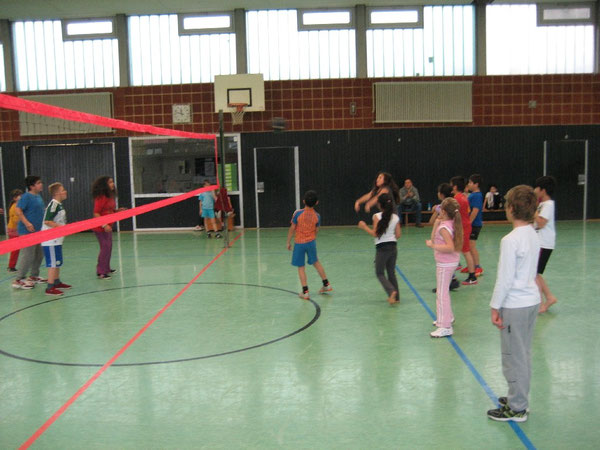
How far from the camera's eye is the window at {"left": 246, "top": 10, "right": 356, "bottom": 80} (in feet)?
52.0

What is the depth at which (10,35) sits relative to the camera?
16.1 m

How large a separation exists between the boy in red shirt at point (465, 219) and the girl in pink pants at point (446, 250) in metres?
1.93

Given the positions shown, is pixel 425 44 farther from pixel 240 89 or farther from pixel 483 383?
pixel 483 383

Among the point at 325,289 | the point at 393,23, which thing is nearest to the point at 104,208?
the point at 325,289

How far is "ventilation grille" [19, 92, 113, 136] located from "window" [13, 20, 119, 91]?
0.51 metres

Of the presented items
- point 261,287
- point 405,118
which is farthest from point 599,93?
point 261,287

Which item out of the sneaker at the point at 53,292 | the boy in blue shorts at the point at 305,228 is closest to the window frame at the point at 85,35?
the sneaker at the point at 53,292

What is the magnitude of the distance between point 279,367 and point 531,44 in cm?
1451

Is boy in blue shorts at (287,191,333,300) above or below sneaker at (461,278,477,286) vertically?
above

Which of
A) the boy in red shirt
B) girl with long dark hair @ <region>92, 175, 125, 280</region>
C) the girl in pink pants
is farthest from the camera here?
girl with long dark hair @ <region>92, 175, 125, 280</region>

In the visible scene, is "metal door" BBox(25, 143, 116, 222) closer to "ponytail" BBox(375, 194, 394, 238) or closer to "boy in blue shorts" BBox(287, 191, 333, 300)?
"boy in blue shorts" BBox(287, 191, 333, 300)

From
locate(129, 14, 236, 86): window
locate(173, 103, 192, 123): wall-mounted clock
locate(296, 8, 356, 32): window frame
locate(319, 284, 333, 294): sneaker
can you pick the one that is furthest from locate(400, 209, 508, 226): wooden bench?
locate(319, 284, 333, 294): sneaker

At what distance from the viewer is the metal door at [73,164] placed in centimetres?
1623

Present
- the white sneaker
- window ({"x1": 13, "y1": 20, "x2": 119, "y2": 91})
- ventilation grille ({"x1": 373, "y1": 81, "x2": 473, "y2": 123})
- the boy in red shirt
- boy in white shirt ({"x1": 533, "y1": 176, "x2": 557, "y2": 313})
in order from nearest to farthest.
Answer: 1. the white sneaker
2. boy in white shirt ({"x1": 533, "y1": 176, "x2": 557, "y2": 313})
3. the boy in red shirt
4. ventilation grille ({"x1": 373, "y1": 81, "x2": 473, "y2": 123})
5. window ({"x1": 13, "y1": 20, "x2": 119, "y2": 91})
